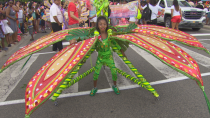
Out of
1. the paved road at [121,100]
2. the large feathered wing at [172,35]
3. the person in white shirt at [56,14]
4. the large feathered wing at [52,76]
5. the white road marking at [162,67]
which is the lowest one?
the paved road at [121,100]

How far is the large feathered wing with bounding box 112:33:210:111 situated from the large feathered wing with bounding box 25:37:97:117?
771 millimetres

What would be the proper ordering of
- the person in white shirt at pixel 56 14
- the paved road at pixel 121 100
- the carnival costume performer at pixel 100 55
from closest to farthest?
the carnival costume performer at pixel 100 55 → the paved road at pixel 121 100 → the person in white shirt at pixel 56 14

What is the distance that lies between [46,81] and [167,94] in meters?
2.48

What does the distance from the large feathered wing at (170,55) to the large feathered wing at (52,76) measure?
77 centimetres

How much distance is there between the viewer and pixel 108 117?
274cm

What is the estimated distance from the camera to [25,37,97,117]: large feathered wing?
180 cm

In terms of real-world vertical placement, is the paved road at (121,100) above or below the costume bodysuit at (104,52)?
below

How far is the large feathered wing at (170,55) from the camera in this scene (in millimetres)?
2061

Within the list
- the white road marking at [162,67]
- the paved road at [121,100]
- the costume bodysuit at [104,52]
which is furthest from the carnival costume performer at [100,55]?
the white road marking at [162,67]

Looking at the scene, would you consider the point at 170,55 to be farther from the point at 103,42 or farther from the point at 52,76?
the point at 52,76

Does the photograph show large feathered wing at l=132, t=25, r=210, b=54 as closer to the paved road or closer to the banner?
the paved road

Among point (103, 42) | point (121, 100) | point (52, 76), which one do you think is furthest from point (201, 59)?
point (52, 76)

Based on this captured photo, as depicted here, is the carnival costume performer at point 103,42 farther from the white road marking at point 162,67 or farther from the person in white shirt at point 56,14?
the person in white shirt at point 56,14

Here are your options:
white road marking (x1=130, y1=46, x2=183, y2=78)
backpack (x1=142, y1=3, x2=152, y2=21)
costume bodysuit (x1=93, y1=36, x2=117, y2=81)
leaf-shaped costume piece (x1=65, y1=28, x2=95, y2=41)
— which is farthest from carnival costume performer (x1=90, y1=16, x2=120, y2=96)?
backpack (x1=142, y1=3, x2=152, y2=21)
